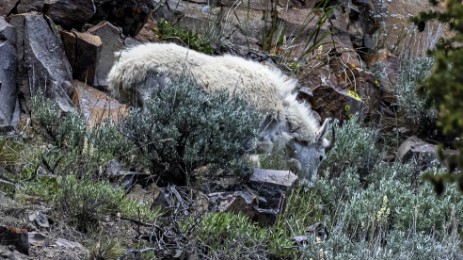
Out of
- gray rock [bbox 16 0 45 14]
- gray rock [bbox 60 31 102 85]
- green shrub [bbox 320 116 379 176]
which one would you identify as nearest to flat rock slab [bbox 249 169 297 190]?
green shrub [bbox 320 116 379 176]

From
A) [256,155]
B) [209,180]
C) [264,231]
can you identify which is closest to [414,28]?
[256,155]

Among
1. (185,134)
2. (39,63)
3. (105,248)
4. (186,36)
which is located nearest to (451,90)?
(105,248)

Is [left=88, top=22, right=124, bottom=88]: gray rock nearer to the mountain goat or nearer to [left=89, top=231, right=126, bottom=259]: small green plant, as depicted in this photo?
the mountain goat

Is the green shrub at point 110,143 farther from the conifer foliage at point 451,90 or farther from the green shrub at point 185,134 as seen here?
the conifer foliage at point 451,90

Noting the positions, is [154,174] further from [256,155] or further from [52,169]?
[256,155]

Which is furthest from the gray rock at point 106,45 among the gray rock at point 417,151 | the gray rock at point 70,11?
the gray rock at point 417,151

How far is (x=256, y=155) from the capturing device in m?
8.84

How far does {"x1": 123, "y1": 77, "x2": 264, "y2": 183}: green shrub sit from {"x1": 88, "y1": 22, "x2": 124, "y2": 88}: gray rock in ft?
9.92

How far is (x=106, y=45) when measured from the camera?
10.5 metres

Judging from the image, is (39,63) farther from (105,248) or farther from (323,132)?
(105,248)

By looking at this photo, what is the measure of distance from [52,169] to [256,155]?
2935mm

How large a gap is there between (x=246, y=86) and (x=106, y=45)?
8.09 ft

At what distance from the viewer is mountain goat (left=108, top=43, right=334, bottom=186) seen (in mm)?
8344

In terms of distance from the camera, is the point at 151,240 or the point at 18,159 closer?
the point at 151,240
